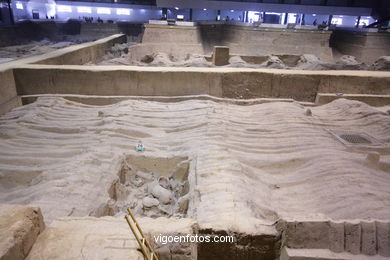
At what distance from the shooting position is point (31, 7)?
28359 mm

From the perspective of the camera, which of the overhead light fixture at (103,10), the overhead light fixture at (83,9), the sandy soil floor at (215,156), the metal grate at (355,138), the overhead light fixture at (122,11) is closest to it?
the sandy soil floor at (215,156)

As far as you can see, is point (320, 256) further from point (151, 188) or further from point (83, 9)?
point (83, 9)

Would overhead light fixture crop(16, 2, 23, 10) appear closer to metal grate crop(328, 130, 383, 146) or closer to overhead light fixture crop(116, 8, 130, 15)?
overhead light fixture crop(116, 8, 130, 15)

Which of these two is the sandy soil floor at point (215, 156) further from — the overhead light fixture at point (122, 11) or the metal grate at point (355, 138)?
the overhead light fixture at point (122, 11)

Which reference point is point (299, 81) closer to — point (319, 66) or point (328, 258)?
point (328, 258)

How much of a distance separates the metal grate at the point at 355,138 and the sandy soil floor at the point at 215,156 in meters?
0.14

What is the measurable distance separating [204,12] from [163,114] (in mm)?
25134

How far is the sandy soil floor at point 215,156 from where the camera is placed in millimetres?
3043

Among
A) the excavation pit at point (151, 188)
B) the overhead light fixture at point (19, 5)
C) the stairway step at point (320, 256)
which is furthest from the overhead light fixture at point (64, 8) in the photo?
the stairway step at point (320, 256)

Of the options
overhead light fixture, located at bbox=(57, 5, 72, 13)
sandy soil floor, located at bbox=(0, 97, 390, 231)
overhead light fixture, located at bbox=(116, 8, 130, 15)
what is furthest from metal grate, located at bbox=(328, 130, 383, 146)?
overhead light fixture, located at bbox=(57, 5, 72, 13)

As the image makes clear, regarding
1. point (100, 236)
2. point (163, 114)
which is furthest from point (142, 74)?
point (100, 236)

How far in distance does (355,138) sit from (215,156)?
2312mm

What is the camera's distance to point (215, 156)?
3896 millimetres

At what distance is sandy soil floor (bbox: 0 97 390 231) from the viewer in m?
3.04
